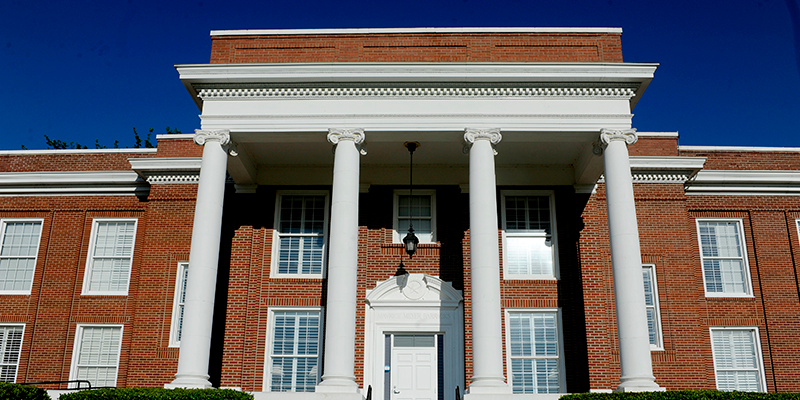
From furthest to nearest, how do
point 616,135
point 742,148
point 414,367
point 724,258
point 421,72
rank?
point 742,148 < point 724,258 < point 414,367 < point 421,72 < point 616,135

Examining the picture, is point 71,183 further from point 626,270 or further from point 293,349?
point 626,270

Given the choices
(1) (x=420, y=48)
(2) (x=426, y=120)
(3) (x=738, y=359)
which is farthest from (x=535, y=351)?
(1) (x=420, y=48)

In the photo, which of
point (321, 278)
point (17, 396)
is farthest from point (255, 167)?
point (17, 396)

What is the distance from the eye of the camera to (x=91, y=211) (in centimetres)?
2166

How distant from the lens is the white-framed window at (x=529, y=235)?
1934cm

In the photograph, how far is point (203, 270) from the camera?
51.3 ft

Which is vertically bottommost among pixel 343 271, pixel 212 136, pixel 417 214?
pixel 343 271

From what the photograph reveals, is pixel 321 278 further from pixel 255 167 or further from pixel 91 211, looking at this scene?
pixel 91 211

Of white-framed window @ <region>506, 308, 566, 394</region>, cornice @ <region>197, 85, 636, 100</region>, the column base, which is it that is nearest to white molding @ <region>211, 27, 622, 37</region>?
cornice @ <region>197, 85, 636, 100</region>

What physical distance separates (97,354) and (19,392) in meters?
7.83

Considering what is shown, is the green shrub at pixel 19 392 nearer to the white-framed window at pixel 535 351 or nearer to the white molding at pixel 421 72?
the white molding at pixel 421 72

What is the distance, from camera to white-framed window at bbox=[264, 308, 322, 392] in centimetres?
1858

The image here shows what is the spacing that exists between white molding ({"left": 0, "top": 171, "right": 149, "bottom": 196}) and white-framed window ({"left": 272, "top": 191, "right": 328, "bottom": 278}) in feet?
15.9

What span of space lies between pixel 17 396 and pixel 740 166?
66.4 feet
